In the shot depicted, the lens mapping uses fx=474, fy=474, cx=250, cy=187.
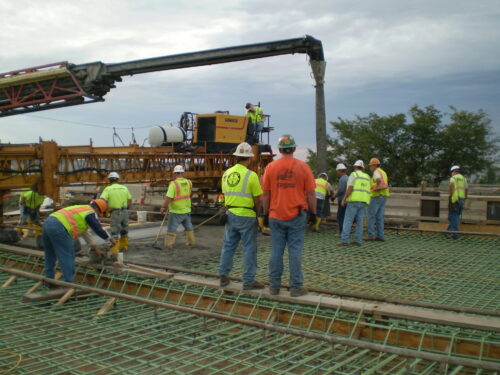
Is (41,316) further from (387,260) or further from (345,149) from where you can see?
(345,149)

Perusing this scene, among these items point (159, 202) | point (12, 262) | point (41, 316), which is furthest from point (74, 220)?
point (159, 202)

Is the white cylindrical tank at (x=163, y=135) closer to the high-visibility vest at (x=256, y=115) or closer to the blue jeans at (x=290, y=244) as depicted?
the high-visibility vest at (x=256, y=115)

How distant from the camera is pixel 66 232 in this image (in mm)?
6297

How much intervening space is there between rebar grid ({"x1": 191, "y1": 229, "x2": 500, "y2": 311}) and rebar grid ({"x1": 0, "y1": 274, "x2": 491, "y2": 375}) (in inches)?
74.3

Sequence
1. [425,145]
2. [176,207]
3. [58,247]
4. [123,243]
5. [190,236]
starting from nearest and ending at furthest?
[58,247], [123,243], [176,207], [190,236], [425,145]

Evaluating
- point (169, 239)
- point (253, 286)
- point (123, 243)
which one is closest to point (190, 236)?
point (169, 239)

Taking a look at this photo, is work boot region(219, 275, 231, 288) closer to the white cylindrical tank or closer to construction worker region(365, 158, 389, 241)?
construction worker region(365, 158, 389, 241)

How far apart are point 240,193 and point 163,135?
8.10m

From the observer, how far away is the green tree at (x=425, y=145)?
2728 cm

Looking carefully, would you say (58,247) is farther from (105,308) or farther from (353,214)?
Result: (353,214)

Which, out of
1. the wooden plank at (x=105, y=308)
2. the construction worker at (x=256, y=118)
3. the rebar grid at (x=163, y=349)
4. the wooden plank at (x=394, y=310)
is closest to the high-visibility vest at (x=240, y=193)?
the wooden plank at (x=394, y=310)

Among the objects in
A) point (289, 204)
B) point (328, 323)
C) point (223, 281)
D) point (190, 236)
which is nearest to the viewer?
point (328, 323)

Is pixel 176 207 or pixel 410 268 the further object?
pixel 176 207

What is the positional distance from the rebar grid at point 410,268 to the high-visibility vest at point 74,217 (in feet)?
7.10
